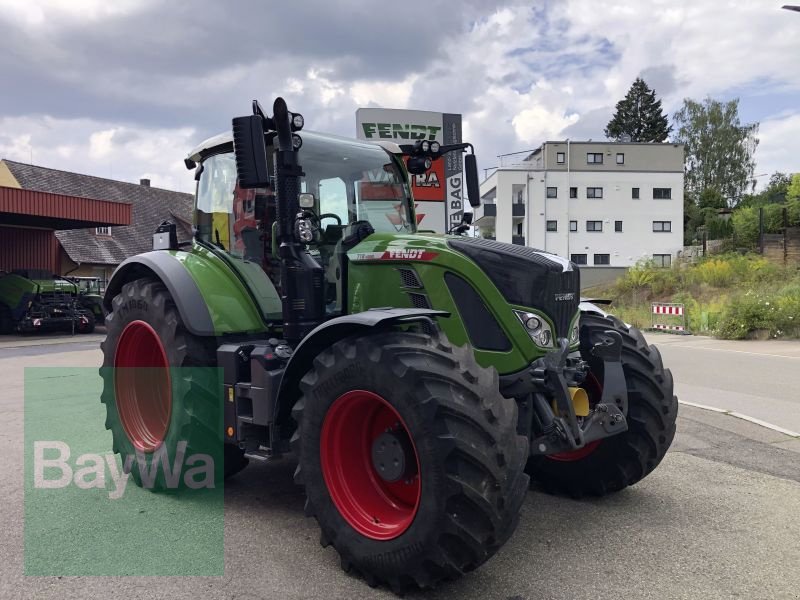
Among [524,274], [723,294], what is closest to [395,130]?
[524,274]

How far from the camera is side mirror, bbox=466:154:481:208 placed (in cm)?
533

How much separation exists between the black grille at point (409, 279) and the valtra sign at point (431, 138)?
265 inches

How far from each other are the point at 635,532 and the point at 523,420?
1147 mm

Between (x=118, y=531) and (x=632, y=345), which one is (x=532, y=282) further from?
(x=118, y=531)

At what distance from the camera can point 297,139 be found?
4.29 meters

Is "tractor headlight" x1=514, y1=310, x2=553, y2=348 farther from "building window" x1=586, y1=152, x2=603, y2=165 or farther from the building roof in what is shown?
"building window" x1=586, y1=152, x2=603, y2=165

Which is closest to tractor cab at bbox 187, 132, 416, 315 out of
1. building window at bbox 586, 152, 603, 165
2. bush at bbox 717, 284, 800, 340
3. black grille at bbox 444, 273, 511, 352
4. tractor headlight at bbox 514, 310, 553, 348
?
black grille at bbox 444, 273, 511, 352

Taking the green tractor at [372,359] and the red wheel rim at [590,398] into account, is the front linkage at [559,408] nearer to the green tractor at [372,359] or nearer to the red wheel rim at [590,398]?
the green tractor at [372,359]

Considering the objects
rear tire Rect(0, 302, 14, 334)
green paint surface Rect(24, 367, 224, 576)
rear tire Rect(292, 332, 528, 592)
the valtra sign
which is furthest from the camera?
rear tire Rect(0, 302, 14, 334)

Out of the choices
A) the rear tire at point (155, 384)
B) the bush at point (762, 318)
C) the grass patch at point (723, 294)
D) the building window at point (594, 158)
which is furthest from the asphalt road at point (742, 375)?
the building window at point (594, 158)

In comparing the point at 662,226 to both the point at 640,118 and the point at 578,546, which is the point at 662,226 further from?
the point at 578,546

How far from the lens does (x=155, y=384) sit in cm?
530

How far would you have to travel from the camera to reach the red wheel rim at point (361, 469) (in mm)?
3514

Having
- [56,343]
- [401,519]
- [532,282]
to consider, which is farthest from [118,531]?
[56,343]
